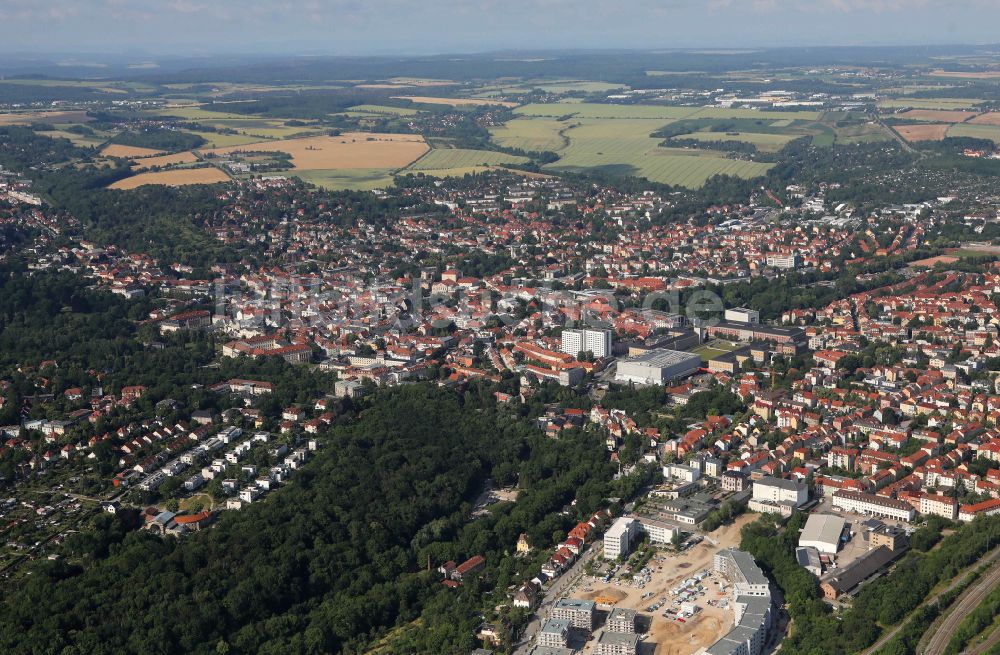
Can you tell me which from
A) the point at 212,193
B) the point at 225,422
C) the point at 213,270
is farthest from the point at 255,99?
the point at 225,422

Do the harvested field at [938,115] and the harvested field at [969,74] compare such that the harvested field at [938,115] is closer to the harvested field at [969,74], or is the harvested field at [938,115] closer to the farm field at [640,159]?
the farm field at [640,159]

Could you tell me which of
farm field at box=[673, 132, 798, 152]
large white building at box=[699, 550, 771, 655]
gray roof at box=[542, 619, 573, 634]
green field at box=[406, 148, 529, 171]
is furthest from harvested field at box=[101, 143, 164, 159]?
gray roof at box=[542, 619, 573, 634]

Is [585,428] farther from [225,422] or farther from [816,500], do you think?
[225,422]

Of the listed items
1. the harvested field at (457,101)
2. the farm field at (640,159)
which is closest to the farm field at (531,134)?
the farm field at (640,159)

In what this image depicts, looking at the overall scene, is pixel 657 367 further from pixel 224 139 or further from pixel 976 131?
pixel 224 139

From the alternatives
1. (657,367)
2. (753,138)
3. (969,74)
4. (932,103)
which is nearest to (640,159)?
(753,138)

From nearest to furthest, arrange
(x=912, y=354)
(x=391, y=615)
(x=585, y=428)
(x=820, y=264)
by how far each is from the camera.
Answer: (x=391, y=615)
(x=585, y=428)
(x=912, y=354)
(x=820, y=264)
